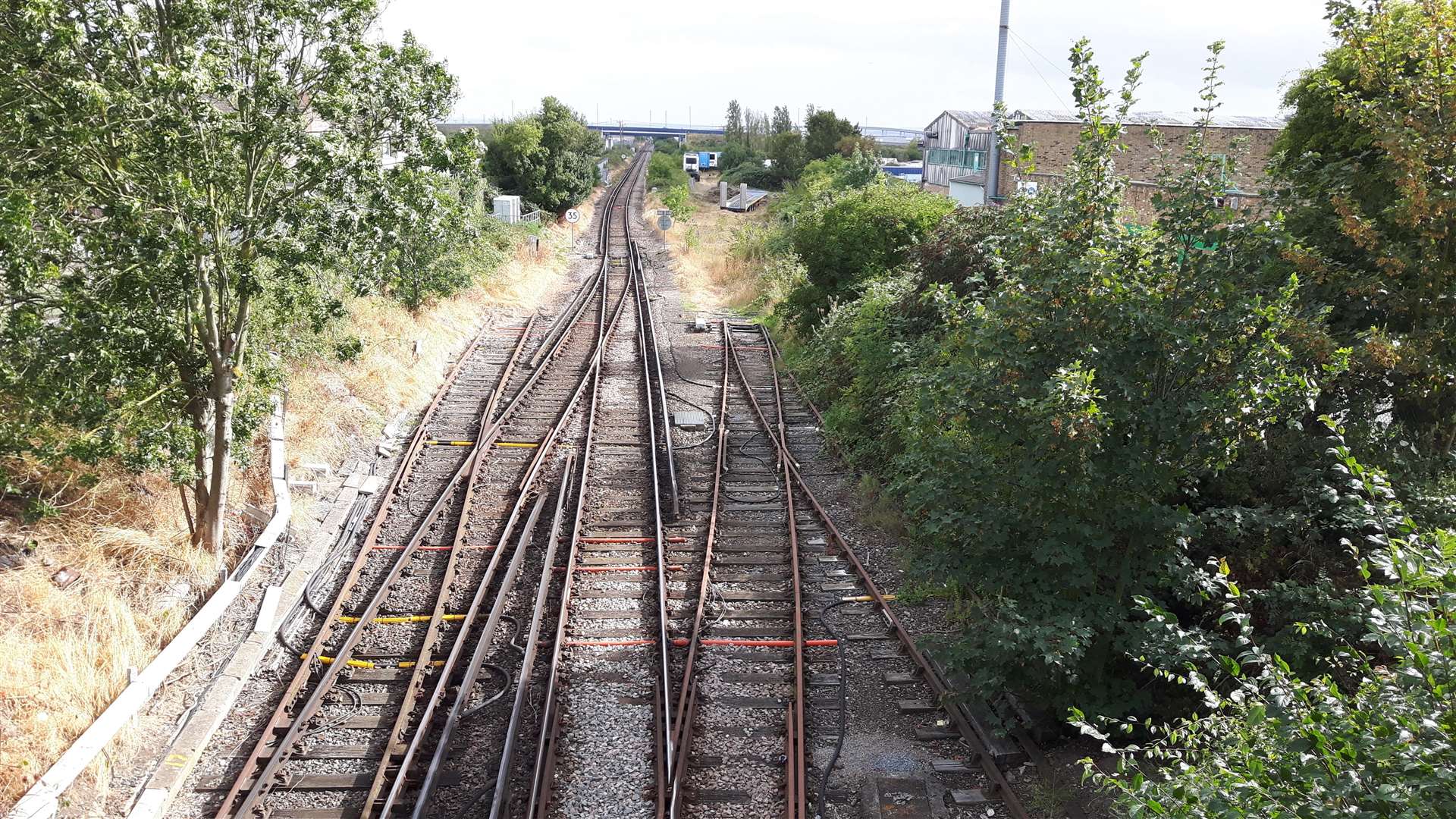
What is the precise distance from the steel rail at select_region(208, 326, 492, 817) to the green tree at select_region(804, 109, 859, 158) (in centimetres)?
5108

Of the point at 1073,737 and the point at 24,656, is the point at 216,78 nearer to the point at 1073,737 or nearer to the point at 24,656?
the point at 24,656

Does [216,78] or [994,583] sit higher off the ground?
[216,78]

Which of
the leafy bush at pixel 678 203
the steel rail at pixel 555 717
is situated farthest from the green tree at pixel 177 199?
the leafy bush at pixel 678 203

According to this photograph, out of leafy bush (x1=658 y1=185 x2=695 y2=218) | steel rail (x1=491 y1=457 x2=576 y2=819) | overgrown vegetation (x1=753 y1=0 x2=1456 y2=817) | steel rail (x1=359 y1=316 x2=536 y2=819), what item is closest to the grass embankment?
steel rail (x1=359 y1=316 x2=536 y2=819)

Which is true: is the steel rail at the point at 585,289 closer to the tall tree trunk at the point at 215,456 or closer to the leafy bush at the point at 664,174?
the leafy bush at the point at 664,174

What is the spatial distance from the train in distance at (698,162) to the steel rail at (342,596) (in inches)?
3068

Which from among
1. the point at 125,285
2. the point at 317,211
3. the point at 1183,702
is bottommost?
the point at 1183,702

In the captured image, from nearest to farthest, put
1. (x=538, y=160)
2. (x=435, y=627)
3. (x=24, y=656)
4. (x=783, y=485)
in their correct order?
(x=24, y=656) < (x=435, y=627) < (x=783, y=485) < (x=538, y=160)

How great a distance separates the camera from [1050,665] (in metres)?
7.62

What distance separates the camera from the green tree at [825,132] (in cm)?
6475

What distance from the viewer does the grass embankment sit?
7508 mm

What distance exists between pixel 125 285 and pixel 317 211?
2.03 meters

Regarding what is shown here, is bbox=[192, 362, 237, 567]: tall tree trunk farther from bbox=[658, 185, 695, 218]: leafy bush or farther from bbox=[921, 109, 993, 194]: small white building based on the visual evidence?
bbox=[658, 185, 695, 218]: leafy bush

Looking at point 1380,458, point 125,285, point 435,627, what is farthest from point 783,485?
point 125,285
